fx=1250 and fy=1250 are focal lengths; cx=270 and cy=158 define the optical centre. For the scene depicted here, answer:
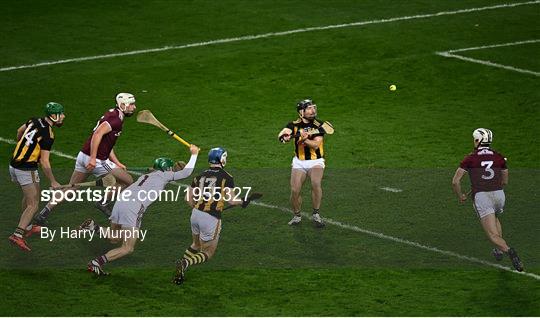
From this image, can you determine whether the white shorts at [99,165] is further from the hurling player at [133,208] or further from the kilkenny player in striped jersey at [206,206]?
the kilkenny player in striped jersey at [206,206]

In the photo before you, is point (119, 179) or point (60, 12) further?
point (60, 12)

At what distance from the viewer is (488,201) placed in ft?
62.7

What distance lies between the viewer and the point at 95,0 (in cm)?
3403

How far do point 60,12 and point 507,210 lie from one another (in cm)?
1568

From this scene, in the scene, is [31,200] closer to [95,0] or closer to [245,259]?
[245,259]

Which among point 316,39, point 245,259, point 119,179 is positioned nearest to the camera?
point 245,259

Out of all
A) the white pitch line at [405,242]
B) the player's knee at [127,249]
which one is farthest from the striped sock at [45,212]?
the white pitch line at [405,242]

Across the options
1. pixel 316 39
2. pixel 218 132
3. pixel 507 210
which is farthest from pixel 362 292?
pixel 316 39

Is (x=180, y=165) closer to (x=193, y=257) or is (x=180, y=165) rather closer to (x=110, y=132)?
(x=110, y=132)

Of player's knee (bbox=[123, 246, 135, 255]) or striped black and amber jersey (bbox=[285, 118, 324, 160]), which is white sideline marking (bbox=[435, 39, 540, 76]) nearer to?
striped black and amber jersey (bbox=[285, 118, 324, 160])

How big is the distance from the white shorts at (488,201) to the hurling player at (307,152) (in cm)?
290

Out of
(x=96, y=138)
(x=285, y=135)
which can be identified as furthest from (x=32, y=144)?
(x=285, y=135)

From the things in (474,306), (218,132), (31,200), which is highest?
(218,132)

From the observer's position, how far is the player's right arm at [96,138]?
814 inches
